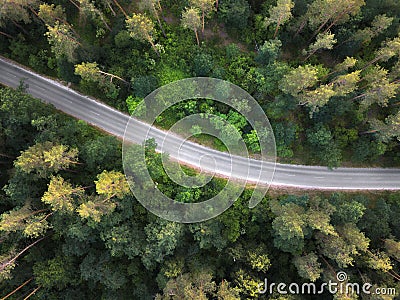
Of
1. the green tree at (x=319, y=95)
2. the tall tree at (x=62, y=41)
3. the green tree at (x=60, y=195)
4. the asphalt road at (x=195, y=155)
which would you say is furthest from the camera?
the asphalt road at (x=195, y=155)

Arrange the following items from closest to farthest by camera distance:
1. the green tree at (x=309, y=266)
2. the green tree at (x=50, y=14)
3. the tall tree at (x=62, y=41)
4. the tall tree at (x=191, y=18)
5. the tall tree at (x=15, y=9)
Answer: the tall tree at (x=62, y=41)
the green tree at (x=309, y=266)
the tall tree at (x=15, y=9)
the green tree at (x=50, y=14)
the tall tree at (x=191, y=18)

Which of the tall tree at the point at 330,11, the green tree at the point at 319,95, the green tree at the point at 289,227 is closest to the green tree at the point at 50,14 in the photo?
the tall tree at the point at 330,11

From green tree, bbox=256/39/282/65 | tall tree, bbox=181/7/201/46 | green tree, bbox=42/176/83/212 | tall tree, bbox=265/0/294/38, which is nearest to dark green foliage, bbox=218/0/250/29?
tall tree, bbox=265/0/294/38

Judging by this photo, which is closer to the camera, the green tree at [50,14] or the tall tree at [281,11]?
the green tree at [50,14]

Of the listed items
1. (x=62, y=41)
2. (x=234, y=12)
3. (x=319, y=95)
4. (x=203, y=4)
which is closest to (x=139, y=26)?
(x=203, y=4)

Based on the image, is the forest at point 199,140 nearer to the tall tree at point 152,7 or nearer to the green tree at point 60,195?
the green tree at point 60,195

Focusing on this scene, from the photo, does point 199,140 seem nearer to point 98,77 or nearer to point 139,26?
point 98,77

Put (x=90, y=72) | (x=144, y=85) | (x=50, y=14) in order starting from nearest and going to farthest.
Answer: (x=90, y=72), (x=50, y=14), (x=144, y=85)
